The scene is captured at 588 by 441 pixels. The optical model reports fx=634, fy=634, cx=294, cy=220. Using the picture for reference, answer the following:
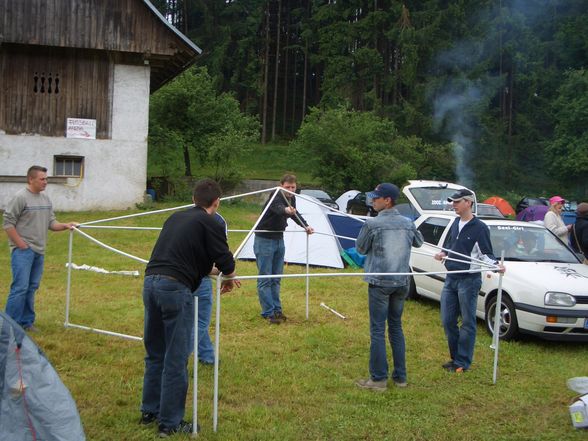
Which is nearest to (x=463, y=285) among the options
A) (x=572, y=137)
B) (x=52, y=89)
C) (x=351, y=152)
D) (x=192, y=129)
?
(x=52, y=89)

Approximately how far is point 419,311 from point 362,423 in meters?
4.35

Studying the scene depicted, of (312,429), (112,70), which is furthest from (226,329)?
(112,70)

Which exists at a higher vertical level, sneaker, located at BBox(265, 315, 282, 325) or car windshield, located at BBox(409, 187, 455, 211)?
car windshield, located at BBox(409, 187, 455, 211)

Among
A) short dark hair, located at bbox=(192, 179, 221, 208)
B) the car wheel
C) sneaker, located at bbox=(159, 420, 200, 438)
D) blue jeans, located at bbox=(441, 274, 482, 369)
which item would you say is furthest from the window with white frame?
sneaker, located at bbox=(159, 420, 200, 438)

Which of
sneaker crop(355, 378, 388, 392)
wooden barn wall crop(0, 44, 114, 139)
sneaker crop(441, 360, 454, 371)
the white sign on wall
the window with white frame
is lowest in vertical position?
sneaker crop(355, 378, 388, 392)

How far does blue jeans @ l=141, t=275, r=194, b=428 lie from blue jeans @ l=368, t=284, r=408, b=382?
70.0 inches

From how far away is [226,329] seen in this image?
7363 mm

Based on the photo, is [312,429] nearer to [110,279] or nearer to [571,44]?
[110,279]

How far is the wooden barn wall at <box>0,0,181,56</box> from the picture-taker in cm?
1786

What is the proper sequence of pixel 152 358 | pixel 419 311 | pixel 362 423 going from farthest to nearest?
pixel 419 311
pixel 362 423
pixel 152 358

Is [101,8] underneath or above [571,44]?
underneath

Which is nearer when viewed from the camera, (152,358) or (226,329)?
(152,358)

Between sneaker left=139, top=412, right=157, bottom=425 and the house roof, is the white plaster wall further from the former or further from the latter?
sneaker left=139, top=412, right=157, bottom=425

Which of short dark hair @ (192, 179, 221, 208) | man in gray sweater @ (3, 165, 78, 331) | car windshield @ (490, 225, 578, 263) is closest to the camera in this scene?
short dark hair @ (192, 179, 221, 208)
